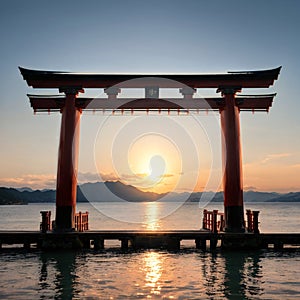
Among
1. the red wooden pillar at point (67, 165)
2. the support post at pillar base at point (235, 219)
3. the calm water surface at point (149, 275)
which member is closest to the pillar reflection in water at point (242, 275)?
the calm water surface at point (149, 275)

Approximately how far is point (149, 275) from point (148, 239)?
20.9 ft

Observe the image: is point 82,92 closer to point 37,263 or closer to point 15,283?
point 37,263

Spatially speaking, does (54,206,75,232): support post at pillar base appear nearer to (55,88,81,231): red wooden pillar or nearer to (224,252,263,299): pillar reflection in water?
(55,88,81,231): red wooden pillar

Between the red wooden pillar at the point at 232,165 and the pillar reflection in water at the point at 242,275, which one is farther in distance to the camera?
the red wooden pillar at the point at 232,165

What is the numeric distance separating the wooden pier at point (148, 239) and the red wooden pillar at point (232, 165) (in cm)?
72

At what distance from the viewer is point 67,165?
21.6 metres

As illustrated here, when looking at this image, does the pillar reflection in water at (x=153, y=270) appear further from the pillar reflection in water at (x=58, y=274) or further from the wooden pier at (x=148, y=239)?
the pillar reflection in water at (x=58, y=274)

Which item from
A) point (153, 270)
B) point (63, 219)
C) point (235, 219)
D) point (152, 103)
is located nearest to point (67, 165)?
point (63, 219)

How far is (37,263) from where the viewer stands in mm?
18047

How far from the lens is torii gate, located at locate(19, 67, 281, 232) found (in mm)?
21422

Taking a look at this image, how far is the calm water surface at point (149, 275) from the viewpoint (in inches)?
498

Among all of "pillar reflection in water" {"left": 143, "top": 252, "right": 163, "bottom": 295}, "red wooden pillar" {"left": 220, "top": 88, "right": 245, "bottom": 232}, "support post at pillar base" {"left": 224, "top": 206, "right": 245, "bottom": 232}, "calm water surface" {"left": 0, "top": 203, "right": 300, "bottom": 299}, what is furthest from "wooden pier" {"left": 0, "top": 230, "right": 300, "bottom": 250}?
"pillar reflection in water" {"left": 143, "top": 252, "right": 163, "bottom": 295}

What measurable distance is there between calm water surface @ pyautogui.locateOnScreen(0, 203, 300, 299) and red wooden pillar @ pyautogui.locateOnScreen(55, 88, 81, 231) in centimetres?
187

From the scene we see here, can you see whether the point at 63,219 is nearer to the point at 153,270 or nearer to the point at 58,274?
the point at 58,274
